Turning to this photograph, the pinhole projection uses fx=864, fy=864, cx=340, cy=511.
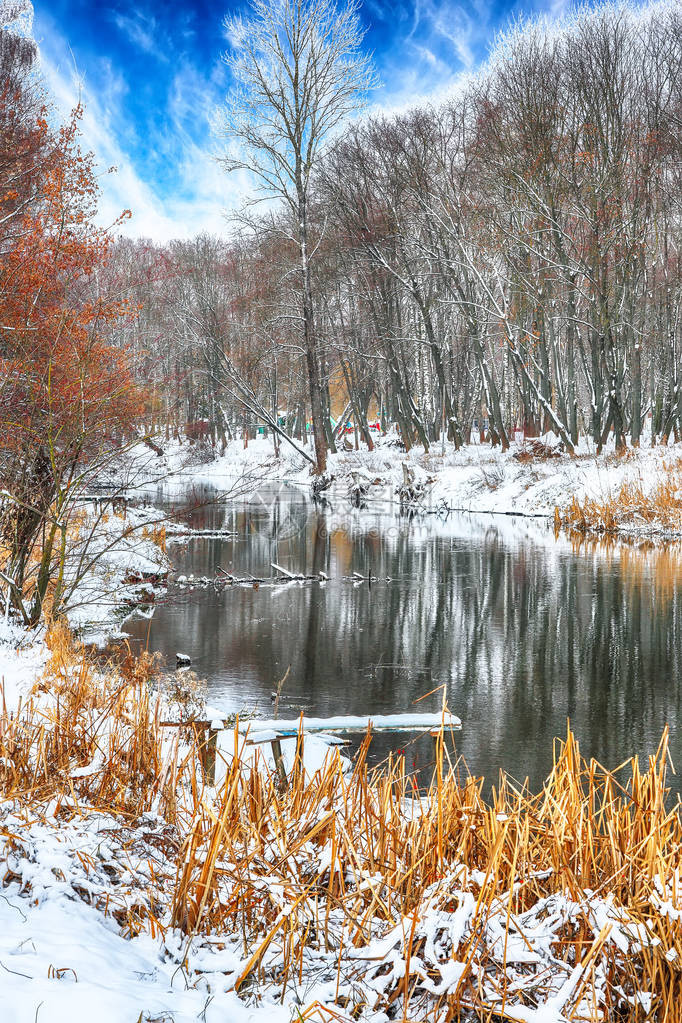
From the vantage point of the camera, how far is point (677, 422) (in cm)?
3209

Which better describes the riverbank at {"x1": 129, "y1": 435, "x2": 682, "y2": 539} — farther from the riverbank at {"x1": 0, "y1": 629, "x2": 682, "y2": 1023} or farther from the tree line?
the riverbank at {"x1": 0, "y1": 629, "x2": 682, "y2": 1023}

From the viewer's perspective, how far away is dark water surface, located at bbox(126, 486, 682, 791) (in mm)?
7852

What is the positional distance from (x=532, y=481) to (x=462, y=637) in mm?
16533

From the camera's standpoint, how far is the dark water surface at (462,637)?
25.8ft

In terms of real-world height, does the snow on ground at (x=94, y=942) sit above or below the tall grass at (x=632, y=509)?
below

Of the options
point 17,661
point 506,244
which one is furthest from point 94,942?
point 506,244


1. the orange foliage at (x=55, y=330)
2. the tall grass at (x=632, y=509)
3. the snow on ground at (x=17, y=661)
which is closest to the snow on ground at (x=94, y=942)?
the snow on ground at (x=17, y=661)

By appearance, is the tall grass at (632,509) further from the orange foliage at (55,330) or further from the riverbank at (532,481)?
the orange foliage at (55,330)

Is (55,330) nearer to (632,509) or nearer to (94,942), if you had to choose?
(94,942)

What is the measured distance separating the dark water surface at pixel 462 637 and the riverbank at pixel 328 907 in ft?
9.59

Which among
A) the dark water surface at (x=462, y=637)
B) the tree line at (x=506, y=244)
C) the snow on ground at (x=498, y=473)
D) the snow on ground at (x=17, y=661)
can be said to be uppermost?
the tree line at (x=506, y=244)

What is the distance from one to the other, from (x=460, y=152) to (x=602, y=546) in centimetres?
1968

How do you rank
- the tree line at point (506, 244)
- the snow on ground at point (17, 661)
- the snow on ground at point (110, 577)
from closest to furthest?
the snow on ground at point (17, 661), the snow on ground at point (110, 577), the tree line at point (506, 244)

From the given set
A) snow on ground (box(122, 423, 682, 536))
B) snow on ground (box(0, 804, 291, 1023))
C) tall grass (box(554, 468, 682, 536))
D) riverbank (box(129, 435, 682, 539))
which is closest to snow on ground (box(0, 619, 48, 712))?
snow on ground (box(0, 804, 291, 1023))
